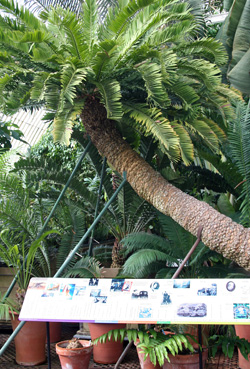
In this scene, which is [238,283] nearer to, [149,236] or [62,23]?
[149,236]

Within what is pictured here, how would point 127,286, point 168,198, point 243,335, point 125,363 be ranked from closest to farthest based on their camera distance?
point 127,286
point 168,198
point 243,335
point 125,363

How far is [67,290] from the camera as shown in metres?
3.43

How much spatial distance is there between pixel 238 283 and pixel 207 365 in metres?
1.48

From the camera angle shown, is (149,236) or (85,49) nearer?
(85,49)

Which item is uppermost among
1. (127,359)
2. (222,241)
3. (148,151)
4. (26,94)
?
(26,94)

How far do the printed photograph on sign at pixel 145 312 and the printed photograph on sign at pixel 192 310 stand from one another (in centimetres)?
22

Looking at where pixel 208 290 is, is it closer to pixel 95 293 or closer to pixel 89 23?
pixel 95 293

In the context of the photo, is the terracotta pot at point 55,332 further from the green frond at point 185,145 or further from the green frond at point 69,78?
the green frond at point 69,78

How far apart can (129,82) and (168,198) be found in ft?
4.28

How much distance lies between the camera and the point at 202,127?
407 cm

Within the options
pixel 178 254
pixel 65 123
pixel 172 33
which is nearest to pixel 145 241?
pixel 178 254

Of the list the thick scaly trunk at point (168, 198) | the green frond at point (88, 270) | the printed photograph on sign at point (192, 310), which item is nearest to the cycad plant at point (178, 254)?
the green frond at point (88, 270)

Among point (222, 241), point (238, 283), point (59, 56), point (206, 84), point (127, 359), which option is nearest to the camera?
point (238, 283)

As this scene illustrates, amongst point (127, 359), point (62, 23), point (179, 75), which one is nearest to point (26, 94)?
point (62, 23)
